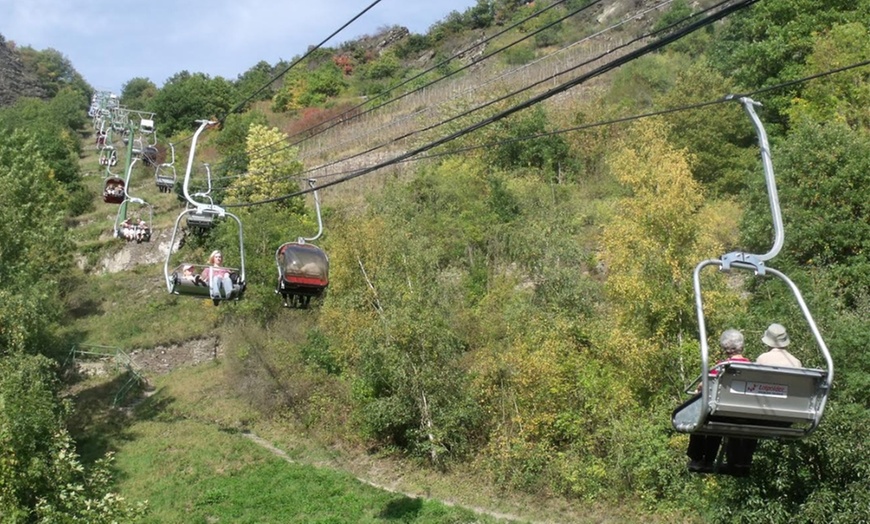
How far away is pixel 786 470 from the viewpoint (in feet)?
48.4

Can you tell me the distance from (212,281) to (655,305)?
1164cm

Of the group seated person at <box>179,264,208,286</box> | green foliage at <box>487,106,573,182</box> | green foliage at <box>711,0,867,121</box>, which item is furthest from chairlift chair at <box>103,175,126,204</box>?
green foliage at <box>711,0,867,121</box>

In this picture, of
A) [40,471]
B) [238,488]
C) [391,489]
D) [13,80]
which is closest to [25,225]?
[238,488]

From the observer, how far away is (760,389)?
7.44m

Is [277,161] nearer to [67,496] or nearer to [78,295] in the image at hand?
[78,295]

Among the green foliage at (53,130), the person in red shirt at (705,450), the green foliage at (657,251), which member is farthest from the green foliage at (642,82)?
the person in red shirt at (705,450)

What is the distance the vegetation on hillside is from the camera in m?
19.2

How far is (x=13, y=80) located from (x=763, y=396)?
396 ft

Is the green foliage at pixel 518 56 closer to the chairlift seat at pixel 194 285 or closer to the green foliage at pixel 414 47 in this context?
the green foliage at pixel 414 47

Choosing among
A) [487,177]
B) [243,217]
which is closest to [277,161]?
[243,217]

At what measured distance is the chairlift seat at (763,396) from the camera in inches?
289

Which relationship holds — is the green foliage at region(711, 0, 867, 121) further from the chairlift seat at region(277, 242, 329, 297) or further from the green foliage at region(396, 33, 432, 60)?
the green foliage at region(396, 33, 432, 60)

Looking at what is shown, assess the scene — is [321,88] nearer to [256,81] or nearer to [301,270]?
[256,81]

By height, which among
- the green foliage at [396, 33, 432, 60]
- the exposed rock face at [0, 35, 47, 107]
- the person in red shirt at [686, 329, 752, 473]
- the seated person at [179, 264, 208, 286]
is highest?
the exposed rock face at [0, 35, 47, 107]
